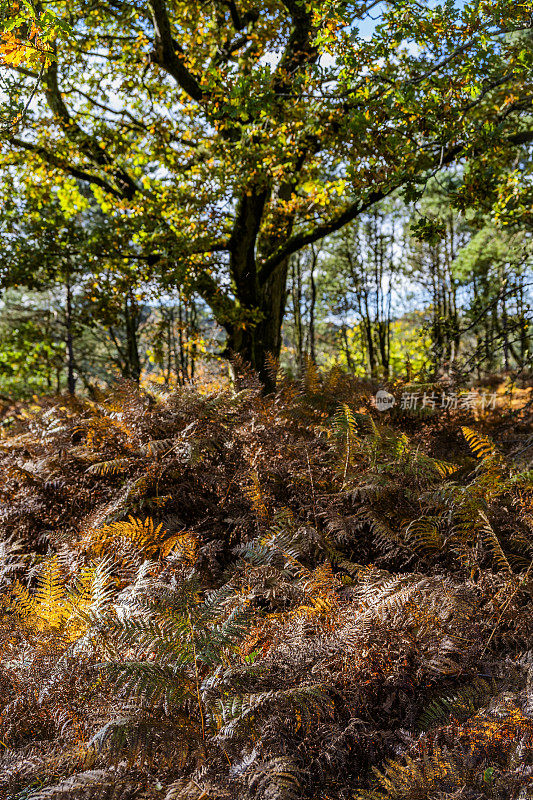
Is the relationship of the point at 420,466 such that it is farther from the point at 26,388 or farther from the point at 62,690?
the point at 26,388

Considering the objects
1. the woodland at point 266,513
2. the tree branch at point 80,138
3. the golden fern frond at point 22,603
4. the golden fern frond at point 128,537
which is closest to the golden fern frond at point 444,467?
the woodland at point 266,513

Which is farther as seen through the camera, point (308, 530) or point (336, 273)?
point (336, 273)

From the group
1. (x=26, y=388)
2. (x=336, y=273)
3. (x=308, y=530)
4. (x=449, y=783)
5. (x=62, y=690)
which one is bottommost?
(x=449, y=783)

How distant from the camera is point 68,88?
9094mm

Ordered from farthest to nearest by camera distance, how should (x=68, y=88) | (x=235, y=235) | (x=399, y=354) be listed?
(x=399, y=354) → (x=68, y=88) → (x=235, y=235)

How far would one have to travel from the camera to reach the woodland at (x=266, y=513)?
1674mm

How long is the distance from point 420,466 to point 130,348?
50.1 feet

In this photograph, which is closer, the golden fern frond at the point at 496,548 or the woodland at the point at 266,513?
the woodland at the point at 266,513

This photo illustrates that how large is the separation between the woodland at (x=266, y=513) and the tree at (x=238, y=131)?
57 mm

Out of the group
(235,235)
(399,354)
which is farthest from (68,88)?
(399,354)

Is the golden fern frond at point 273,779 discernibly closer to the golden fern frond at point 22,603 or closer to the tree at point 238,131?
the golden fern frond at point 22,603

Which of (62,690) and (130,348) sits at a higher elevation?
(130,348)

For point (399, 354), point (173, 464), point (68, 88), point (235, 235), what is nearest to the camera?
point (173, 464)

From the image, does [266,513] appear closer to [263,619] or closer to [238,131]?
[263,619]
